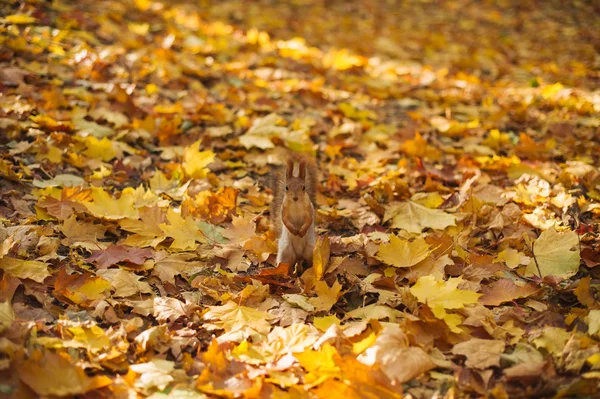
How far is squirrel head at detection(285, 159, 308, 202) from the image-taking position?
2.18m

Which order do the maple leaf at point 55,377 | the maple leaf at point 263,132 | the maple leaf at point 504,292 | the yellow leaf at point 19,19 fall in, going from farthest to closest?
the yellow leaf at point 19,19, the maple leaf at point 263,132, the maple leaf at point 504,292, the maple leaf at point 55,377

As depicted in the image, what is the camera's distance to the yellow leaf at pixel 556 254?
2184 millimetres

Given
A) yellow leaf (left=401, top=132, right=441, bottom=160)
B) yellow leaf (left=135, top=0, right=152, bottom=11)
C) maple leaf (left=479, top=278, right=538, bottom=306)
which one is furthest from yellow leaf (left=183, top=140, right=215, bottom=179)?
yellow leaf (left=135, top=0, right=152, bottom=11)

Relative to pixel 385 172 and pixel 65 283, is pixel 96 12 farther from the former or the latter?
pixel 65 283

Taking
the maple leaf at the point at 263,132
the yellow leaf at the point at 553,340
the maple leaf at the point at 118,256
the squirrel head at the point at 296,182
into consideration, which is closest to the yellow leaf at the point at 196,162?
the maple leaf at the point at 263,132

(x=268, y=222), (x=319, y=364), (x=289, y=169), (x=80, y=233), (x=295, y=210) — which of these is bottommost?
(x=268, y=222)

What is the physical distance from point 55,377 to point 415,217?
182 centimetres

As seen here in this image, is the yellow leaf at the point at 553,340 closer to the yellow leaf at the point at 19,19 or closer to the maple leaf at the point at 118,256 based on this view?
the maple leaf at the point at 118,256

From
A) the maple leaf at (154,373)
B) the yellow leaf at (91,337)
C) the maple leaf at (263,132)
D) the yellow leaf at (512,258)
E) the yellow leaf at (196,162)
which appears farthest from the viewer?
the maple leaf at (263,132)

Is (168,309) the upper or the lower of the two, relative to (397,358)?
lower

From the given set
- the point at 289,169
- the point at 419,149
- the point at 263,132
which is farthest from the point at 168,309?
the point at 419,149

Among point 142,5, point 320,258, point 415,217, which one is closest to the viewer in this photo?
point 320,258

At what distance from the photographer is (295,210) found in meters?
2.18

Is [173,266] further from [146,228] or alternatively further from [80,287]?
[80,287]
